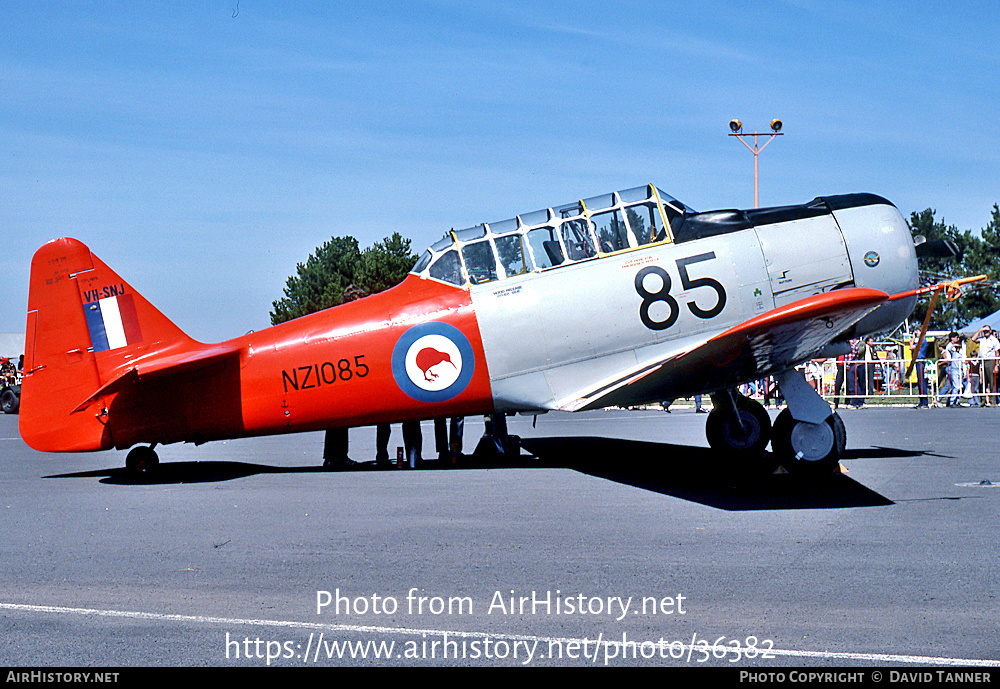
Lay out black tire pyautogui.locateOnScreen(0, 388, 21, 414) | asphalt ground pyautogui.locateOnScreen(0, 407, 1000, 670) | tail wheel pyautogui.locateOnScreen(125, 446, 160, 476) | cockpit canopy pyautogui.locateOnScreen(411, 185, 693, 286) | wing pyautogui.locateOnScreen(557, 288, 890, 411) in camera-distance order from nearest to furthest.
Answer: asphalt ground pyautogui.locateOnScreen(0, 407, 1000, 670), wing pyautogui.locateOnScreen(557, 288, 890, 411), cockpit canopy pyautogui.locateOnScreen(411, 185, 693, 286), tail wheel pyautogui.locateOnScreen(125, 446, 160, 476), black tire pyautogui.locateOnScreen(0, 388, 21, 414)

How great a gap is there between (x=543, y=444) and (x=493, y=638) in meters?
9.47

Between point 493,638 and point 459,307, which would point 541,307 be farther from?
point 493,638

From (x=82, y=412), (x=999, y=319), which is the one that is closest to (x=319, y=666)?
(x=82, y=412)

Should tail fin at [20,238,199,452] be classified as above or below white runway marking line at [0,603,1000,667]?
above

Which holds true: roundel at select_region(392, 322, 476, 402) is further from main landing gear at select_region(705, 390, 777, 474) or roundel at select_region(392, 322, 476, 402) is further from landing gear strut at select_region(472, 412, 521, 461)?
main landing gear at select_region(705, 390, 777, 474)

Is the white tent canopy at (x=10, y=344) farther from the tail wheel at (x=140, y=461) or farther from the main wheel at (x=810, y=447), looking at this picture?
the main wheel at (x=810, y=447)

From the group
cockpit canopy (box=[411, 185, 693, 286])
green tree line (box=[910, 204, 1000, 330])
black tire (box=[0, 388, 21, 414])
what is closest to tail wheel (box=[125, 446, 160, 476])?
cockpit canopy (box=[411, 185, 693, 286])

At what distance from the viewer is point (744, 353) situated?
27.0 ft

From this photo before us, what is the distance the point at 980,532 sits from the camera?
6.02 m

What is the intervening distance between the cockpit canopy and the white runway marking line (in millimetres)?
5914

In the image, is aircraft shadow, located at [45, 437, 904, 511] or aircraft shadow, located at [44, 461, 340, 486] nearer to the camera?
aircraft shadow, located at [45, 437, 904, 511]

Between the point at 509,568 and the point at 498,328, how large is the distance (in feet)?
14.8

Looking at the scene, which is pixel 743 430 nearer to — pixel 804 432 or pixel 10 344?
pixel 804 432

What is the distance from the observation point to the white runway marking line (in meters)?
3.50
